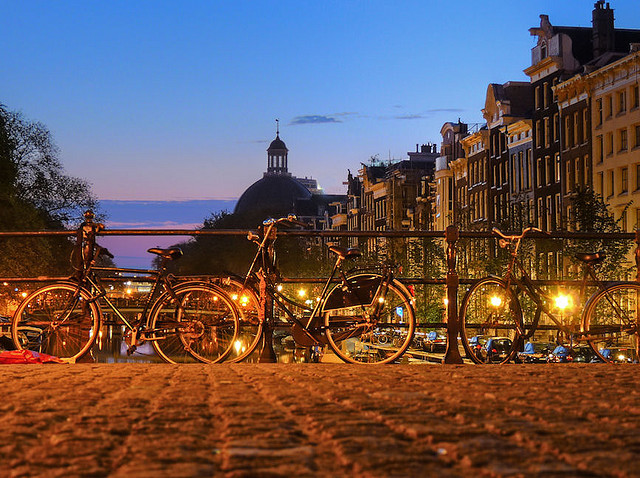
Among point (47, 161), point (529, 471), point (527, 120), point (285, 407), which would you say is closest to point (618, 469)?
point (529, 471)

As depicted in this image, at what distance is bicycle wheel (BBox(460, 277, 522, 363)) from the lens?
11.0 meters

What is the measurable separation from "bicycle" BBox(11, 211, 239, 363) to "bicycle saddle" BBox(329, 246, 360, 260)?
1017 mm

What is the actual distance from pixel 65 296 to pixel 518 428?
6302mm

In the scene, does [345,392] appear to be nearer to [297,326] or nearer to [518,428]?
[518,428]

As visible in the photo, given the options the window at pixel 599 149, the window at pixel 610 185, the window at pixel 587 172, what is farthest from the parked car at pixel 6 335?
the window at pixel 587 172

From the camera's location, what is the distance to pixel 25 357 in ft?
34.3

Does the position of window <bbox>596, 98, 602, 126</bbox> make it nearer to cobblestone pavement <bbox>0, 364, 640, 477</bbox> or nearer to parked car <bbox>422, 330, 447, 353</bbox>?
parked car <bbox>422, 330, 447, 353</bbox>

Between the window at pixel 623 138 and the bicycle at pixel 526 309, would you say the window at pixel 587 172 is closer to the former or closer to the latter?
the window at pixel 623 138

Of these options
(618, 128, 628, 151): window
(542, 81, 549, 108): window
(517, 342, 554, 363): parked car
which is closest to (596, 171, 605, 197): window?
(618, 128, 628, 151): window

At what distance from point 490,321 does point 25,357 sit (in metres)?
4.17

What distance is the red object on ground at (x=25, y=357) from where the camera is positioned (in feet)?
34.3

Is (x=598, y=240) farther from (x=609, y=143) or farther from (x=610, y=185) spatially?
(x=609, y=143)

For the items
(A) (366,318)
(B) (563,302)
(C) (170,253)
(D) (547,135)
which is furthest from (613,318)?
(D) (547,135)

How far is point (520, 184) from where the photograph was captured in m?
62.0
